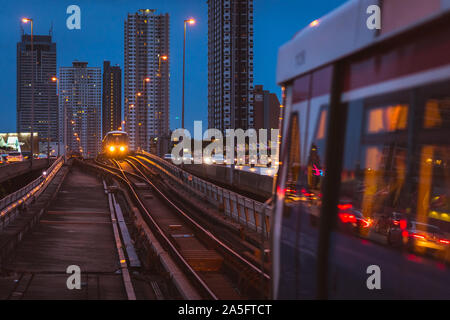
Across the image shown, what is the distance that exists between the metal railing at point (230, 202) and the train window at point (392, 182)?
13.6ft

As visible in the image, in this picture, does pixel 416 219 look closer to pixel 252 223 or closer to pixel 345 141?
pixel 345 141

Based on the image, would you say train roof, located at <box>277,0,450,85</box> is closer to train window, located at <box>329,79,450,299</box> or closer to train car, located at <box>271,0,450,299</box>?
train car, located at <box>271,0,450,299</box>

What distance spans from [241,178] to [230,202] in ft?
25.1

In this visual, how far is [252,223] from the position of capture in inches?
682

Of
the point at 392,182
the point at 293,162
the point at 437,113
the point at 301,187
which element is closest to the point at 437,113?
the point at 437,113

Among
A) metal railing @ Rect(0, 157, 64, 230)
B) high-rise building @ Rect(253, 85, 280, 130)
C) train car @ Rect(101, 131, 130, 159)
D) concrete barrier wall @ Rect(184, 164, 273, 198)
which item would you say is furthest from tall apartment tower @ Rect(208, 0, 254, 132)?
metal railing @ Rect(0, 157, 64, 230)

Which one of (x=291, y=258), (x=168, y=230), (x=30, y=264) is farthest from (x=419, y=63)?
(x=168, y=230)

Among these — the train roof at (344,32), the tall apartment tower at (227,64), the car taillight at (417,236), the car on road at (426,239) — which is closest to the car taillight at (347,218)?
the car on road at (426,239)

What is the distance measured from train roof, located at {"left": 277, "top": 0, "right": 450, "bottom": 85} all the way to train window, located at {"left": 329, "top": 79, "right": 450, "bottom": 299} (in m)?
0.39

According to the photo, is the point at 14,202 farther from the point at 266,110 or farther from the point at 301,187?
the point at 266,110

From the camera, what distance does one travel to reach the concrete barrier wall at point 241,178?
23.8 metres

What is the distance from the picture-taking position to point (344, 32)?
3.74 metres
